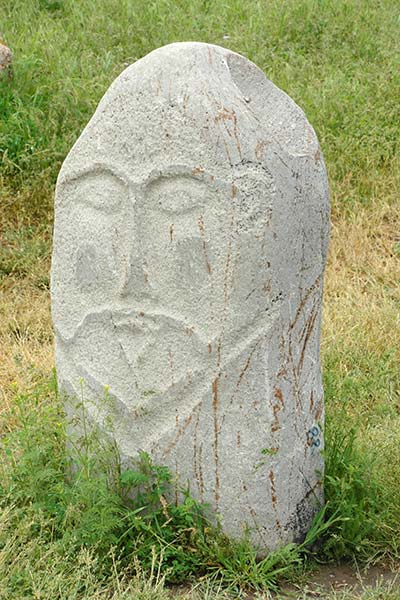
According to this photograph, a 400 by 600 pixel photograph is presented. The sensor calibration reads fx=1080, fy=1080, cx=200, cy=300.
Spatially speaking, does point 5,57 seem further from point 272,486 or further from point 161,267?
point 272,486

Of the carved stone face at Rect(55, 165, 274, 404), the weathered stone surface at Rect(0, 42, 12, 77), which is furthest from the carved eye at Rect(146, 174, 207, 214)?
the weathered stone surface at Rect(0, 42, 12, 77)

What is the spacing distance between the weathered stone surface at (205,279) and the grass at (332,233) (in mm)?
250

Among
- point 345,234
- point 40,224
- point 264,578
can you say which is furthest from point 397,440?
point 40,224

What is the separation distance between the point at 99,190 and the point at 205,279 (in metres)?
0.46

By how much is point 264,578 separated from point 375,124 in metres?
4.44

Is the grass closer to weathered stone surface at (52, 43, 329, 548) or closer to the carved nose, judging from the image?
weathered stone surface at (52, 43, 329, 548)

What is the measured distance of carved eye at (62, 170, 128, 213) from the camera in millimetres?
3309

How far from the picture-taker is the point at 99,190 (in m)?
3.34

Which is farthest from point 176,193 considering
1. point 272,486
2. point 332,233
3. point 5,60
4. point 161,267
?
point 5,60

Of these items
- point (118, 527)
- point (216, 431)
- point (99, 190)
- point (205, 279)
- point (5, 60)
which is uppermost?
point (5, 60)

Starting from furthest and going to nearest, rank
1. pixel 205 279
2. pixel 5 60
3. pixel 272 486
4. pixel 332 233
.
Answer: pixel 5 60, pixel 332 233, pixel 272 486, pixel 205 279

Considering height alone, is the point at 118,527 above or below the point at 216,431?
below

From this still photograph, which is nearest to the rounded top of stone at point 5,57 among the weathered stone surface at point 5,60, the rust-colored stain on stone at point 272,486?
the weathered stone surface at point 5,60

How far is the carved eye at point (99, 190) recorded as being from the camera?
331 centimetres
